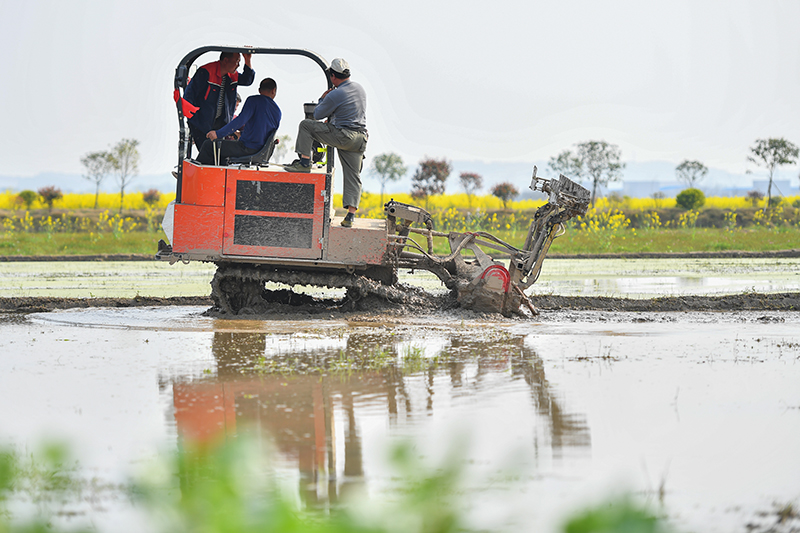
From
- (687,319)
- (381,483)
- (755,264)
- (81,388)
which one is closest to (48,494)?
(381,483)

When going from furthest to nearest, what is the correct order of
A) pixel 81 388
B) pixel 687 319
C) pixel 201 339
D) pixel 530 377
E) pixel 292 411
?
1. pixel 687 319
2. pixel 201 339
3. pixel 530 377
4. pixel 81 388
5. pixel 292 411

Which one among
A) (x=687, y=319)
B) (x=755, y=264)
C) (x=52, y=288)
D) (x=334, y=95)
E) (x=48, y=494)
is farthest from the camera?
(x=755, y=264)

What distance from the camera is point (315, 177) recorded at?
9898 mm

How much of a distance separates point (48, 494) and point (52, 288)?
1247 centimetres

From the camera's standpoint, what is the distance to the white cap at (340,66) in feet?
32.7

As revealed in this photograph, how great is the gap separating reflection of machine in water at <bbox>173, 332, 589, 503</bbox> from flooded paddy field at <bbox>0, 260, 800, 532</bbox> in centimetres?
2

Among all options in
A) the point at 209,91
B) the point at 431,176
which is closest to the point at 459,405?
the point at 209,91

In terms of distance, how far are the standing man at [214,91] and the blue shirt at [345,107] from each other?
1259mm

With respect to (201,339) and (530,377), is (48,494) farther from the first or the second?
(201,339)

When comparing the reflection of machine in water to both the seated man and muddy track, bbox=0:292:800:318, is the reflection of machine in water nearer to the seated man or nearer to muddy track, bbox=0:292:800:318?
muddy track, bbox=0:292:800:318

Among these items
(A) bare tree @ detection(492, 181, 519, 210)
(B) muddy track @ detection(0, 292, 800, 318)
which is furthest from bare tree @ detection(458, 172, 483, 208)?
(B) muddy track @ detection(0, 292, 800, 318)

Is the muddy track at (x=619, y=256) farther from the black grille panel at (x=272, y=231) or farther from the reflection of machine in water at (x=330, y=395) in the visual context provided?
the reflection of machine in water at (x=330, y=395)

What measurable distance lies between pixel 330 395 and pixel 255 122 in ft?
17.7

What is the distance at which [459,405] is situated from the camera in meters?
5.49
